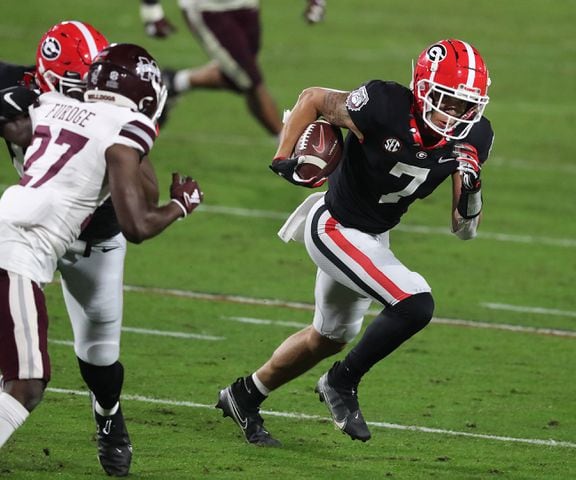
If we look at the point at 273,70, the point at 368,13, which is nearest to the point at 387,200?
the point at 273,70

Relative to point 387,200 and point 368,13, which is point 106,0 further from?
point 387,200

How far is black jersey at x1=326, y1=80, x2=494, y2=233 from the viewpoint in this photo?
5703mm

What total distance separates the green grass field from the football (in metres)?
1.23

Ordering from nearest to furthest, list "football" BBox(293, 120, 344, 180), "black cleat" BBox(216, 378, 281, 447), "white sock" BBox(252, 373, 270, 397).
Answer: "football" BBox(293, 120, 344, 180) → "black cleat" BBox(216, 378, 281, 447) → "white sock" BBox(252, 373, 270, 397)

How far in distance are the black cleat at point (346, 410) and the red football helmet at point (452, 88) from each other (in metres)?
1.16

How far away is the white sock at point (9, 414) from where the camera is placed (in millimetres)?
4645

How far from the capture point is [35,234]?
489 cm

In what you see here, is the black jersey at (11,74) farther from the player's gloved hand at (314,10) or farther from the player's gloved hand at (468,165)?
the player's gloved hand at (314,10)

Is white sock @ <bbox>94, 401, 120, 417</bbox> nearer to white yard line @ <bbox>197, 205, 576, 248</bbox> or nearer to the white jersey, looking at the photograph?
the white jersey

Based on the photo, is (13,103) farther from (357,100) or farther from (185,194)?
(357,100)

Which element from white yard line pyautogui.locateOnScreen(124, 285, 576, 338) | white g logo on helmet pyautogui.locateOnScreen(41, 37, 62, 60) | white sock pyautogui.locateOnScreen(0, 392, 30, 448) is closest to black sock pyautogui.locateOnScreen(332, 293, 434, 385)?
white sock pyautogui.locateOnScreen(0, 392, 30, 448)

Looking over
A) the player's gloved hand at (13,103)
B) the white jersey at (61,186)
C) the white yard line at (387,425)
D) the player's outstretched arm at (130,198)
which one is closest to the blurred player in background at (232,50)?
the white yard line at (387,425)

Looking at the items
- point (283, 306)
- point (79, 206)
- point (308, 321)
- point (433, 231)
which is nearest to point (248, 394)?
point (79, 206)

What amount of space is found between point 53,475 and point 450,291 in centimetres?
410
